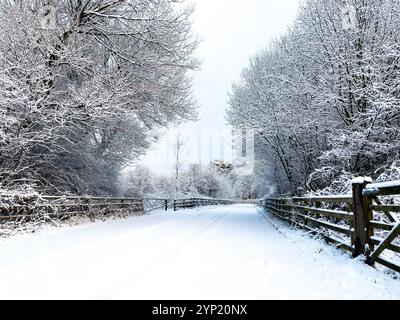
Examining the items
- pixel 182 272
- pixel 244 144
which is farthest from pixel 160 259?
pixel 244 144

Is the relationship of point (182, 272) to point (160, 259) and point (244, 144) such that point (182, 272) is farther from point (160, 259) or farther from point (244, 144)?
point (244, 144)

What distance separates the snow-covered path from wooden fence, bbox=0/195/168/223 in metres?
1.67

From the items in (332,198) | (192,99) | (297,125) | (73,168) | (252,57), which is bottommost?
(332,198)

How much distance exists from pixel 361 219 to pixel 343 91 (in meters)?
7.37

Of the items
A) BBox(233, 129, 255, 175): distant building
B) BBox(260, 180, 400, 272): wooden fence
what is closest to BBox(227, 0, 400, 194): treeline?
BBox(260, 180, 400, 272): wooden fence

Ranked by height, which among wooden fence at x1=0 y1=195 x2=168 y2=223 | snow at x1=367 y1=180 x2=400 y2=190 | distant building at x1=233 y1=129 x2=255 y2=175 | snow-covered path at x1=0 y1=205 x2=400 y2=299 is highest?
distant building at x1=233 y1=129 x2=255 y2=175

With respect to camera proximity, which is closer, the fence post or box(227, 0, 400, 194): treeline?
the fence post

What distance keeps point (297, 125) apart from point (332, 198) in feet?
24.3

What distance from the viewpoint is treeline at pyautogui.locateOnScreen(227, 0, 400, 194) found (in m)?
10.6

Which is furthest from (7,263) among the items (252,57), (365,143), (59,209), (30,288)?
(252,57)

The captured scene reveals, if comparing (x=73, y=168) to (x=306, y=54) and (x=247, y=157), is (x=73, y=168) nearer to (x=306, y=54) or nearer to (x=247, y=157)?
(x=306, y=54)

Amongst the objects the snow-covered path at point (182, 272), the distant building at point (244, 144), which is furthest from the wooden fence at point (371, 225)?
the distant building at point (244, 144)

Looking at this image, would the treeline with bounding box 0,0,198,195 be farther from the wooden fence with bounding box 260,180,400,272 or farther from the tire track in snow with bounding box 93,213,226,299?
the wooden fence with bounding box 260,180,400,272
